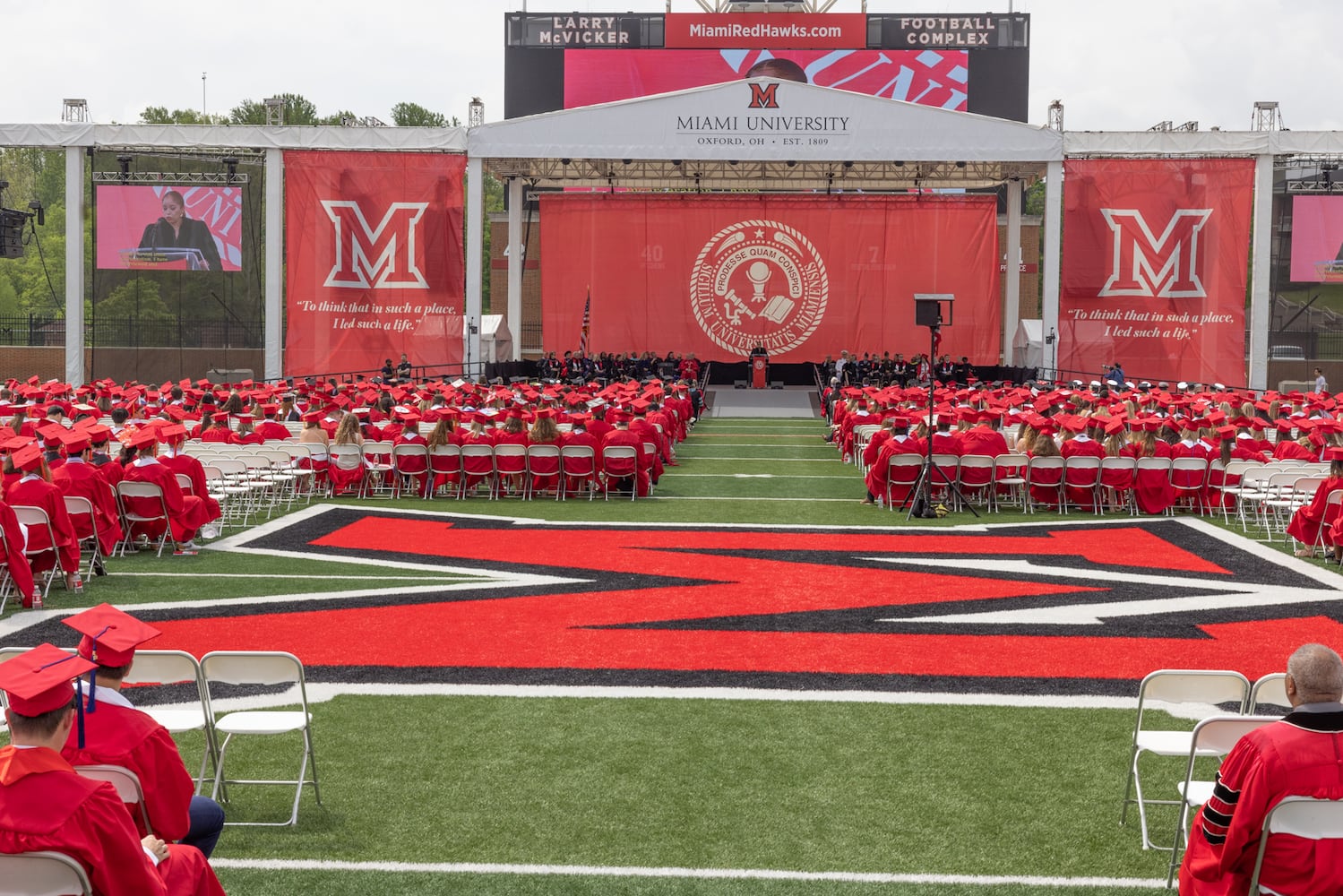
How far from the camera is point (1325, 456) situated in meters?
16.0

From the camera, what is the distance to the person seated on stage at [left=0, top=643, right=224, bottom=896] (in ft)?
10.8

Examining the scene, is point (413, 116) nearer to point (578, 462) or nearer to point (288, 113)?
point (288, 113)

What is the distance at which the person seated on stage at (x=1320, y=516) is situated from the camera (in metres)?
12.3

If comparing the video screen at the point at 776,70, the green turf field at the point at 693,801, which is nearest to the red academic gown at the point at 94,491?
the green turf field at the point at 693,801

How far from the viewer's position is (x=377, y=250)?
32.8 metres

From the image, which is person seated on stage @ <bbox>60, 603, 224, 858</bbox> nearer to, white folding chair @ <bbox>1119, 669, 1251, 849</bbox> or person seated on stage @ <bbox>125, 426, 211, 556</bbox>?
white folding chair @ <bbox>1119, 669, 1251, 849</bbox>

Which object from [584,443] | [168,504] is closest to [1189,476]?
[584,443]

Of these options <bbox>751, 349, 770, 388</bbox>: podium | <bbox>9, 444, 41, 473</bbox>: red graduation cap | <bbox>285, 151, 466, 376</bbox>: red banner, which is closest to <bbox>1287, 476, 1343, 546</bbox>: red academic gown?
<bbox>9, 444, 41, 473</bbox>: red graduation cap

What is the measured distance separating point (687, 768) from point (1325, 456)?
12.6m

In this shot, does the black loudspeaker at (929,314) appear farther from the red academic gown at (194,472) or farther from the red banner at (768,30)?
the red banner at (768,30)

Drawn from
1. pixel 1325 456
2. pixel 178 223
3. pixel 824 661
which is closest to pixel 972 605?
pixel 824 661

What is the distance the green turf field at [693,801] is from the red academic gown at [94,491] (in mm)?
4861

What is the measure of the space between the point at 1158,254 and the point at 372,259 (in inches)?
768

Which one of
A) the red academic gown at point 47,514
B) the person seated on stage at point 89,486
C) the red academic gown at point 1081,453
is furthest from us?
the red academic gown at point 1081,453
